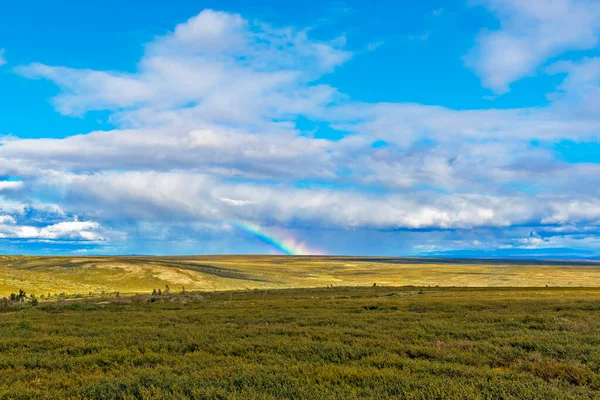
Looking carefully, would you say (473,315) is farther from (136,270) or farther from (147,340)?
(136,270)

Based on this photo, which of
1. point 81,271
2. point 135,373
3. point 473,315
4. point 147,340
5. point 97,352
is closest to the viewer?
point 135,373

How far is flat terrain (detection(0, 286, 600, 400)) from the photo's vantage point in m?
10.3

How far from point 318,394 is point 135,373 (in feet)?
19.2

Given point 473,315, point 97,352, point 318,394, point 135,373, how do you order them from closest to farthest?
point 318,394, point 135,373, point 97,352, point 473,315

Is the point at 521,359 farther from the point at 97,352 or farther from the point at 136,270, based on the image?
the point at 136,270

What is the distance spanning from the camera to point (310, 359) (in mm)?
13750

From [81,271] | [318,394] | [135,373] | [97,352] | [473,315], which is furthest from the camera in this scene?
[81,271]

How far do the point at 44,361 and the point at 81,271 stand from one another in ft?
311

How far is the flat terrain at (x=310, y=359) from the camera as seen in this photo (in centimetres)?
1030

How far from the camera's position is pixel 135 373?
12.3 m

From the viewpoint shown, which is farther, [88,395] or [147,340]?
[147,340]

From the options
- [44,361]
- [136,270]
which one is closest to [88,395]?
[44,361]

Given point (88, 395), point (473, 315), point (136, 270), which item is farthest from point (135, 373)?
point (136, 270)

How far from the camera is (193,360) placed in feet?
45.6
